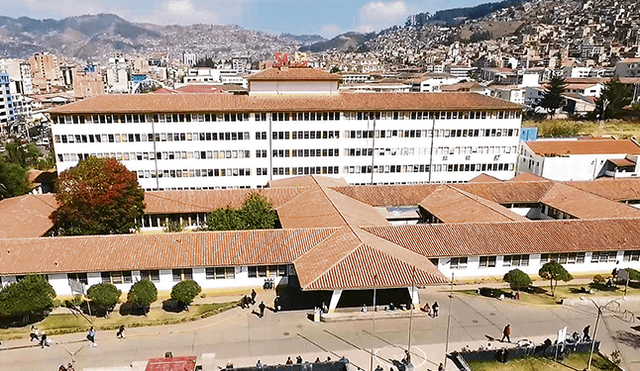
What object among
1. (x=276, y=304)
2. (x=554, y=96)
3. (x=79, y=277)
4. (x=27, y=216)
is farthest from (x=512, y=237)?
(x=554, y=96)

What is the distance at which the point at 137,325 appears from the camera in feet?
93.6

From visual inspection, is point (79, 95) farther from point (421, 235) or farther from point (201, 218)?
point (421, 235)

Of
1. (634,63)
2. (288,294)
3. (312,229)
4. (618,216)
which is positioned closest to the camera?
(288,294)

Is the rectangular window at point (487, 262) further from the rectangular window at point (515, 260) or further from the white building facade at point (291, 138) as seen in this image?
the white building facade at point (291, 138)

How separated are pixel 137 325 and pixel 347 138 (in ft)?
105

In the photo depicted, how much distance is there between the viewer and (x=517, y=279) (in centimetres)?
3269

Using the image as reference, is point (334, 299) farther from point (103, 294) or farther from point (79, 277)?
→ point (79, 277)

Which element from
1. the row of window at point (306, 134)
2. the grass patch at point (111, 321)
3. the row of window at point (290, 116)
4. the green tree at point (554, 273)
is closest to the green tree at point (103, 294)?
the grass patch at point (111, 321)

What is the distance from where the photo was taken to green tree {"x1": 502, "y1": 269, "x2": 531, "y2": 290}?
32.7 meters

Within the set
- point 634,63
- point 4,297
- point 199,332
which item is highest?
point 634,63

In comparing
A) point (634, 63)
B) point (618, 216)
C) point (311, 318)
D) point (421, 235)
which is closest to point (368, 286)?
point (311, 318)

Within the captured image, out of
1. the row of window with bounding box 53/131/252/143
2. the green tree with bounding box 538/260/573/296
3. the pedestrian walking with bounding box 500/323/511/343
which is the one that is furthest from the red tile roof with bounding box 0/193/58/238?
the green tree with bounding box 538/260/573/296

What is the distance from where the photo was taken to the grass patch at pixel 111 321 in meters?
27.9

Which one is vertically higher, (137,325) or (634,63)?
(634,63)
